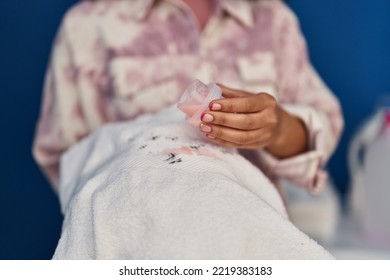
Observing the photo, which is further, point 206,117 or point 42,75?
point 42,75

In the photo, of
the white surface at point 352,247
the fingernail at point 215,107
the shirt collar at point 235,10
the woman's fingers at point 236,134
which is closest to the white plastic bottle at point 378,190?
the white surface at point 352,247

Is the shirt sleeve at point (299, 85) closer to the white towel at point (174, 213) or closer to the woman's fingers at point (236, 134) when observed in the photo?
the woman's fingers at point (236, 134)

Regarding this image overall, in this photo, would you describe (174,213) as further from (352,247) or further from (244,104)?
(352,247)

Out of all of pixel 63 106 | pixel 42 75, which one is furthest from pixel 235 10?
pixel 42 75

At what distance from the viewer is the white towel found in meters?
0.51

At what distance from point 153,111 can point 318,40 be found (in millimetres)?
481

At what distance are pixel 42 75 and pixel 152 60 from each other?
0.34m

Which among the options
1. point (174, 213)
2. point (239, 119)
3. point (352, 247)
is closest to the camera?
point (174, 213)

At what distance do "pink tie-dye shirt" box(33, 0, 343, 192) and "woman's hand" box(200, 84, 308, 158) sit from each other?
7.4 inches

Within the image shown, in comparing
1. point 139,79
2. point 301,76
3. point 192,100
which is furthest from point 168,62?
point 192,100

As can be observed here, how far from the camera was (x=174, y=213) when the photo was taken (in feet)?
1.73

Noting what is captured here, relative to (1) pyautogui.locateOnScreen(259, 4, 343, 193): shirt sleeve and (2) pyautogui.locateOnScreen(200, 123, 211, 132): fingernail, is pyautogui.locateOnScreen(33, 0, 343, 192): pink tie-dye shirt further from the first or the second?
(2) pyautogui.locateOnScreen(200, 123, 211, 132): fingernail
